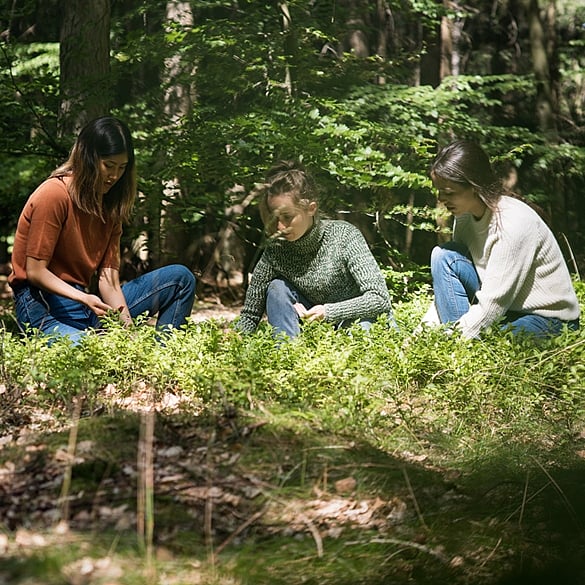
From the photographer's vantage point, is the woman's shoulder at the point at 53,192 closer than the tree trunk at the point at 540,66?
Yes

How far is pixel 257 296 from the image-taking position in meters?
5.35

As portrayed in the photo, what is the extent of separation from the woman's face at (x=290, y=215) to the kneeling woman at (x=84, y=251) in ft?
2.64

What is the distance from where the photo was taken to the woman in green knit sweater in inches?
201

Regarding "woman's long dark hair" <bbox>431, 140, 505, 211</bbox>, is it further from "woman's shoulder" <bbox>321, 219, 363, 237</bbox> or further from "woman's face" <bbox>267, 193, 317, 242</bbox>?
"woman's face" <bbox>267, 193, 317, 242</bbox>

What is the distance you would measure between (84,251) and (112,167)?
0.62 meters

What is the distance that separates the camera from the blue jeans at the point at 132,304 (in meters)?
5.16

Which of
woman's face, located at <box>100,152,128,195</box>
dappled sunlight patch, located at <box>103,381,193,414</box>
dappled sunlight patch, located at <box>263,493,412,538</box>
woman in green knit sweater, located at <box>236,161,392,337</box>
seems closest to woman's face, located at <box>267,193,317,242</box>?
woman in green knit sweater, located at <box>236,161,392,337</box>

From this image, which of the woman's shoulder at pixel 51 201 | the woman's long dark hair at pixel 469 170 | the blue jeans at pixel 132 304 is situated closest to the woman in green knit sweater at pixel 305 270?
the blue jeans at pixel 132 304

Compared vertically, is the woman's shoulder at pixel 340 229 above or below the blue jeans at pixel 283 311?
above

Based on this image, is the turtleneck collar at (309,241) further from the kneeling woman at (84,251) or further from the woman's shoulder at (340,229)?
the kneeling woman at (84,251)

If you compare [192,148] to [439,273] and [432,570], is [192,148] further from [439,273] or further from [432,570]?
[432,570]

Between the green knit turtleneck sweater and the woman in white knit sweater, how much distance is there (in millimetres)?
521

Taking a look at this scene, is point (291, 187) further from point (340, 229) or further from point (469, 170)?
point (469, 170)

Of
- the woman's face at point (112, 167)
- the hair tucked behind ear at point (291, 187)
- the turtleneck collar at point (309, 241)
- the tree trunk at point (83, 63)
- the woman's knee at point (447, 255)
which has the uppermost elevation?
the tree trunk at point (83, 63)
